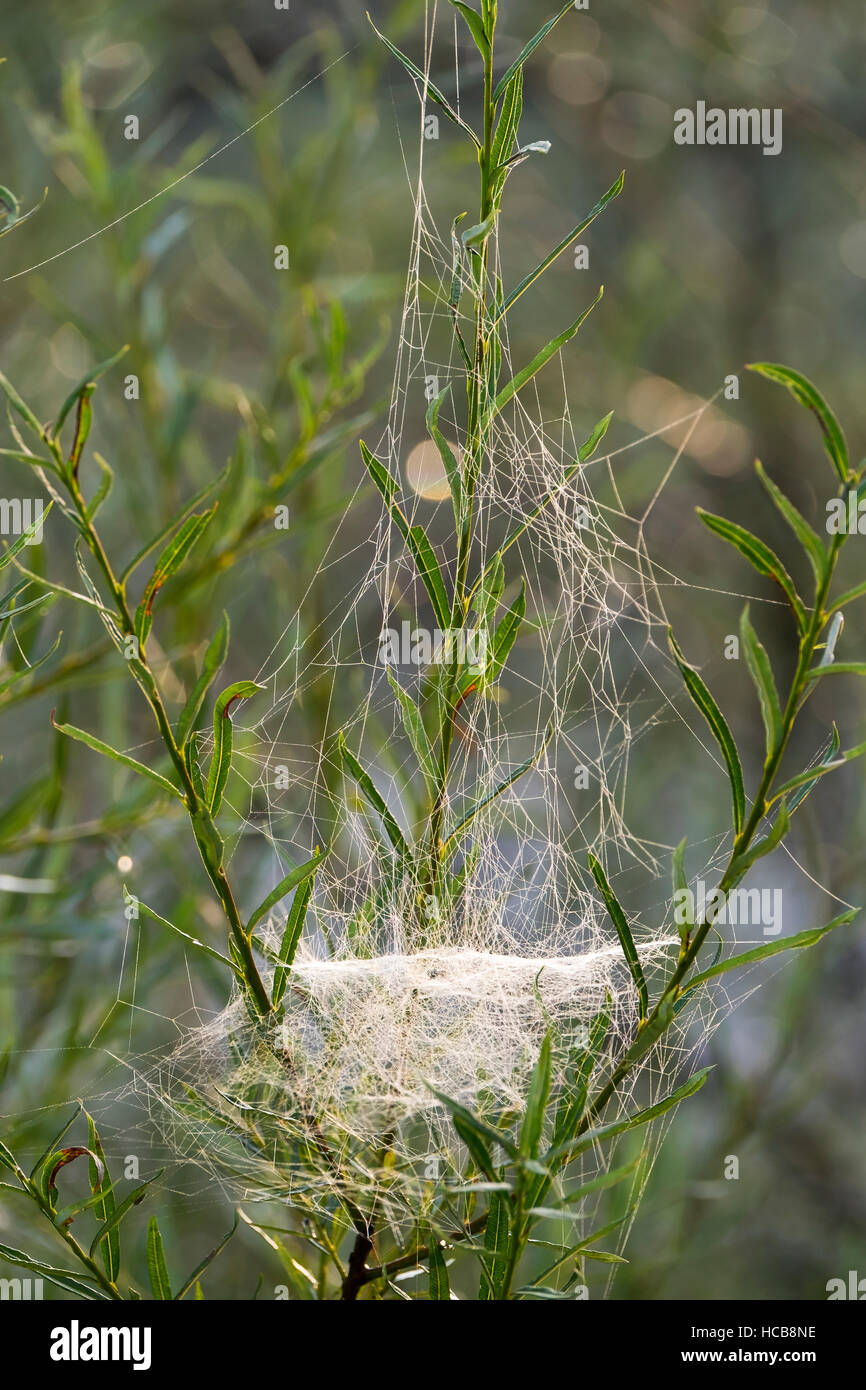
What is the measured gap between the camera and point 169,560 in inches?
12.4

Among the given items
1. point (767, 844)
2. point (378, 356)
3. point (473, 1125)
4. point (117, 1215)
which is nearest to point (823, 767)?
point (767, 844)

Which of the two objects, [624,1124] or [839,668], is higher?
[839,668]

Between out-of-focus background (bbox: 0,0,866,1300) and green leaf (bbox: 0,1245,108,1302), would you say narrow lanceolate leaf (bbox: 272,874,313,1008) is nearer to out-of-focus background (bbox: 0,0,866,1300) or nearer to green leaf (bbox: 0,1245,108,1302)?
green leaf (bbox: 0,1245,108,1302)

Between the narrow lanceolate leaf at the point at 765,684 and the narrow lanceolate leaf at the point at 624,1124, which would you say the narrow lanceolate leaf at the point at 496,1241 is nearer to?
the narrow lanceolate leaf at the point at 624,1124

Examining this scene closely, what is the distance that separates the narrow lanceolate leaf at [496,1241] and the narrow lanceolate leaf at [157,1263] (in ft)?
0.38

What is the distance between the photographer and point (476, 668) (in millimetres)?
341

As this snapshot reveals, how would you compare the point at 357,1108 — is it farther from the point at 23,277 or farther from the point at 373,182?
the point at 373,182

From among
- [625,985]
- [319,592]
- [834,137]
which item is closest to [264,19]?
[834,137]

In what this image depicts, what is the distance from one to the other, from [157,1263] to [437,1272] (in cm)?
11

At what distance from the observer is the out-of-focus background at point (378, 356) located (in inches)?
31.0

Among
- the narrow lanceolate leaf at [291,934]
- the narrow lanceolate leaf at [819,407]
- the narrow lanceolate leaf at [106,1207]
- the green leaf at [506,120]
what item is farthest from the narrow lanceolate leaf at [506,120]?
the narrow lanceolate leaf at [106,1207]

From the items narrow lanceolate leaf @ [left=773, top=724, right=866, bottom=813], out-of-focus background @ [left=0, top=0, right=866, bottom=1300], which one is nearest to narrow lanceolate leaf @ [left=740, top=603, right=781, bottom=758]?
narrow lanceolate leaf @ [left=773, top=724, right=866, bottom=813]

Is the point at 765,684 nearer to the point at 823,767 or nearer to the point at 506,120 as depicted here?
the point at 823,767

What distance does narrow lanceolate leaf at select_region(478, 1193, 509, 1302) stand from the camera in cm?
34
